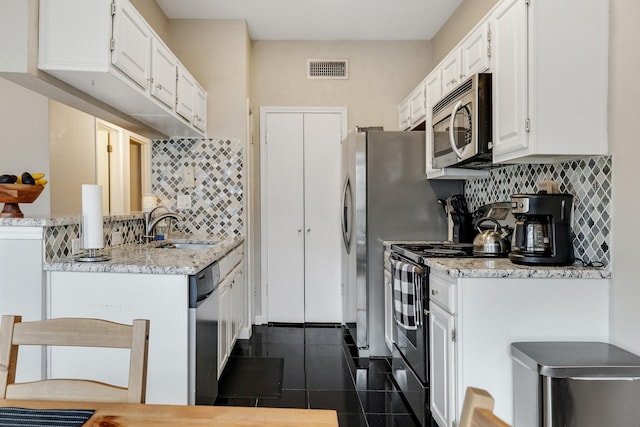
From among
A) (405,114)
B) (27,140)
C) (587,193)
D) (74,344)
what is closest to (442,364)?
(587,193)

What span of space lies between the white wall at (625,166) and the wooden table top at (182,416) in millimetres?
1502

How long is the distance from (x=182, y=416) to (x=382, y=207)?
8.45ft

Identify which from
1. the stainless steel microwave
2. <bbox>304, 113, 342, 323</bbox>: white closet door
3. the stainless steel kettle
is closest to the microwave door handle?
the stainless steel microwave

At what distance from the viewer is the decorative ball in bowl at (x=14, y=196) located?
2.02 m

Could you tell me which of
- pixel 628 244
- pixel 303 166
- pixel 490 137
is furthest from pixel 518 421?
pixel 303 166

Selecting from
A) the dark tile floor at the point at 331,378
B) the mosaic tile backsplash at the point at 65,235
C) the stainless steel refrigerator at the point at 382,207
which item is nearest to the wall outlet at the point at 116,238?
the mosaic tile backsplash at the point at 65,235

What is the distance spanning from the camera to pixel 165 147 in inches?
152

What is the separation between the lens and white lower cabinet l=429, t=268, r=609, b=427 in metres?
1.85

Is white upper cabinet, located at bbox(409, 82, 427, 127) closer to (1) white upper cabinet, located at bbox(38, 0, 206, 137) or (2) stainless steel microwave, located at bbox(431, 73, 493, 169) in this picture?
(2) stainless steel microwave, located at bbox(431, 73, 493, 169)

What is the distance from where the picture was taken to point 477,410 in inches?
26.8

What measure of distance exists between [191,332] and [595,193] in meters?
2.01

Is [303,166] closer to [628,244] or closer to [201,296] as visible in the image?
[201,296]

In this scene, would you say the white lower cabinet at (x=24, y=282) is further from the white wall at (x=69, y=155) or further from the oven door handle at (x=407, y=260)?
the oven door handle at (x=407, y=260)

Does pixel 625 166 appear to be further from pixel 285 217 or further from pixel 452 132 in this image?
pixel 285 217
